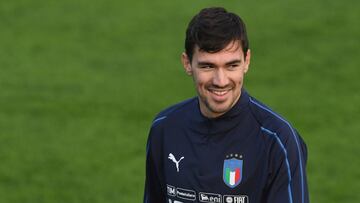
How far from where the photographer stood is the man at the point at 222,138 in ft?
14.5

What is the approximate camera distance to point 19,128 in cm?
1052

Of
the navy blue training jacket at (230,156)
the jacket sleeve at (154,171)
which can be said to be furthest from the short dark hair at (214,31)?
the jacket sleeve at (154,171)

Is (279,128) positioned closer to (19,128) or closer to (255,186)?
(255,186)

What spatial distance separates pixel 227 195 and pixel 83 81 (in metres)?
7.08

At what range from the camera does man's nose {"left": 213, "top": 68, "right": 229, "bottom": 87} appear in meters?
4.36

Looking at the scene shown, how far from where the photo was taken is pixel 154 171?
502 cm

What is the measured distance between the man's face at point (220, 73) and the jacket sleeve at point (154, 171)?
550mm

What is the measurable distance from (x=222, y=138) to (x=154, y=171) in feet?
1.69

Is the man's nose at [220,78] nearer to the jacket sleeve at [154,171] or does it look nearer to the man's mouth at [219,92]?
the man's mouth at [219,92]

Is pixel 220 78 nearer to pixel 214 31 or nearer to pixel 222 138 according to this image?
pixel 214 31

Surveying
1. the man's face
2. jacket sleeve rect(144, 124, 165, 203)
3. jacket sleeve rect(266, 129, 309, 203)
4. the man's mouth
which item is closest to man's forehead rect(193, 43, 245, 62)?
the man's face

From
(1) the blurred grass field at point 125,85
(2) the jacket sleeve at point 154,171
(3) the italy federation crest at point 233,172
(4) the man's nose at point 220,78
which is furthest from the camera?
(1) the blurred grass field at point 125,85

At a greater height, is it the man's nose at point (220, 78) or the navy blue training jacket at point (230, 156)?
the man's nose at point (220, 78)

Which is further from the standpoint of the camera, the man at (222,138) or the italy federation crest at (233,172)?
the italy federation crest at (233,172)
